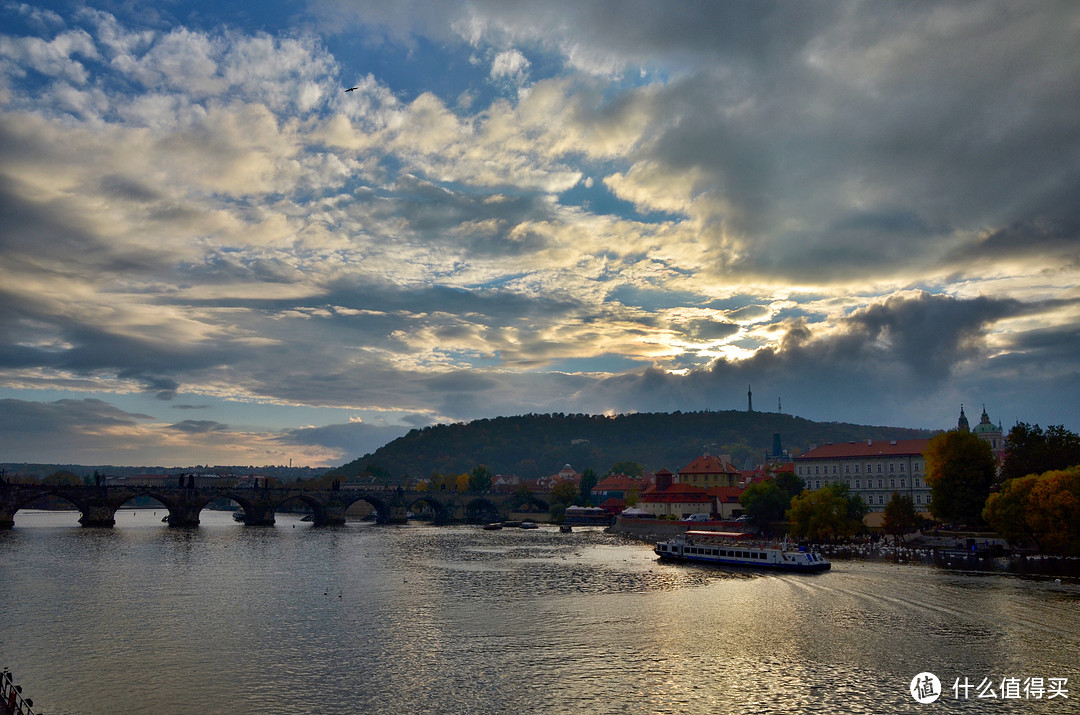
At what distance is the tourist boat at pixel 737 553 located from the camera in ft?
279

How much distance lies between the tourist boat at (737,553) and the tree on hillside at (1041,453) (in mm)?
39311

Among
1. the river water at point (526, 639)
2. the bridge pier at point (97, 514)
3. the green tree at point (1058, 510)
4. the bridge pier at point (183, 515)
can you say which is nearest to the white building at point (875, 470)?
the green tree at point (1058, 510)

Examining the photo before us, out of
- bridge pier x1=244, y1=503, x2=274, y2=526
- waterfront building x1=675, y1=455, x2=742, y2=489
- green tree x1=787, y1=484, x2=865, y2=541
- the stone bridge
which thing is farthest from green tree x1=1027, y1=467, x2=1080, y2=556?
bridge pier x1=244, y1=503, x2=274, y2=526

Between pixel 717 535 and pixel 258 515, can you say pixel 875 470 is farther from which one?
pixel 258 515

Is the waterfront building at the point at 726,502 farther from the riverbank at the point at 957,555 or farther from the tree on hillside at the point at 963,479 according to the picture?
the tree on hillside at the point at 963,479

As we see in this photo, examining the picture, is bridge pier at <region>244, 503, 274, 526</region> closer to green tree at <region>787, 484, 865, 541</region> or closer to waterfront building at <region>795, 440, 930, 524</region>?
green tree at <region>787, 484, 865, 541</region>

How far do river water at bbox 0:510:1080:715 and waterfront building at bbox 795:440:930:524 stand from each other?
247 ft

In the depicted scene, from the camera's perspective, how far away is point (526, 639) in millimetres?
48750

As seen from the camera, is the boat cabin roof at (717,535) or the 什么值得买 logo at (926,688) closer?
the 什么值得买 logo at (926,688)

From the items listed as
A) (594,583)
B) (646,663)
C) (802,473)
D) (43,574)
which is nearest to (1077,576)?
(594,583)

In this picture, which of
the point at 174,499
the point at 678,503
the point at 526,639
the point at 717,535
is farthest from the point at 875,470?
the point at 174,499

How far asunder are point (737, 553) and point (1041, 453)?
50783mm

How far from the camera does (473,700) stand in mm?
36281

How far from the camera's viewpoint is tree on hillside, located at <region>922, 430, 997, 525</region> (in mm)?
105312
